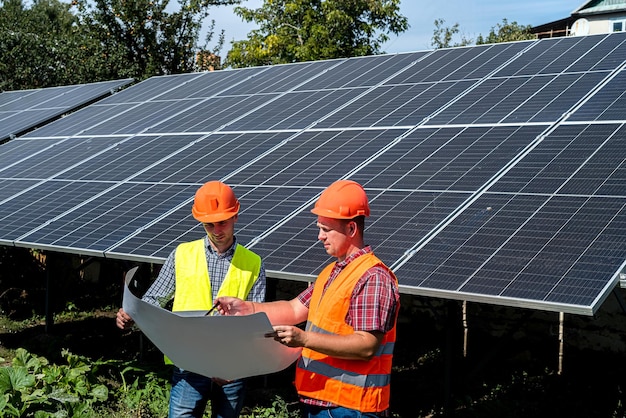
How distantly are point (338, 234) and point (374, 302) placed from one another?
43 cm

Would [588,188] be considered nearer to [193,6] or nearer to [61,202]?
[61,202]

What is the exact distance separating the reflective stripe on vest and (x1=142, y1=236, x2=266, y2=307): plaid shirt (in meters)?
0.03

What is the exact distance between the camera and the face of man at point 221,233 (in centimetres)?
548

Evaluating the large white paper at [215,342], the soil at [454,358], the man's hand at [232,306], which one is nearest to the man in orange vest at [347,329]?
the large white paper at [215,342]

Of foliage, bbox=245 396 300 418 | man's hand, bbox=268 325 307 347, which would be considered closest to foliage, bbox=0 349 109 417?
foliage, bbox=245 396 300 418

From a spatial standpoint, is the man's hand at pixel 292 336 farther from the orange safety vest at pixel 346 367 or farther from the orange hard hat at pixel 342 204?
the orange hard hat at pixel 342 204

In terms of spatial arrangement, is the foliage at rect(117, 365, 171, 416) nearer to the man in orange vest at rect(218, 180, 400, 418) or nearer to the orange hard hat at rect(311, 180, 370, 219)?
the man in orange vest at rect(218, 180, 400, 418)

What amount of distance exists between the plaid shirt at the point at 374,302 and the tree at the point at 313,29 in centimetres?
2114

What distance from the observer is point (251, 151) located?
1017cm

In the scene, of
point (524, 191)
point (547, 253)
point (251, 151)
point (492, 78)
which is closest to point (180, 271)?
point (547, 253)

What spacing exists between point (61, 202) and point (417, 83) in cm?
476

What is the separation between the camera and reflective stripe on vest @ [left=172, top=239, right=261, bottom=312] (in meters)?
5.54

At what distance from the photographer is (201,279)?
555 cm

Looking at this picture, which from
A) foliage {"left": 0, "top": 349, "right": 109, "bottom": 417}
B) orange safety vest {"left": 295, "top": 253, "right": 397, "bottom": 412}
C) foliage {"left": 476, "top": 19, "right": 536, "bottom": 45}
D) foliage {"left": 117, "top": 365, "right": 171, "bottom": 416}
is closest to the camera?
orange safety vest {"left": 295, "top": 253, "right": 397, "bottom": 412}
